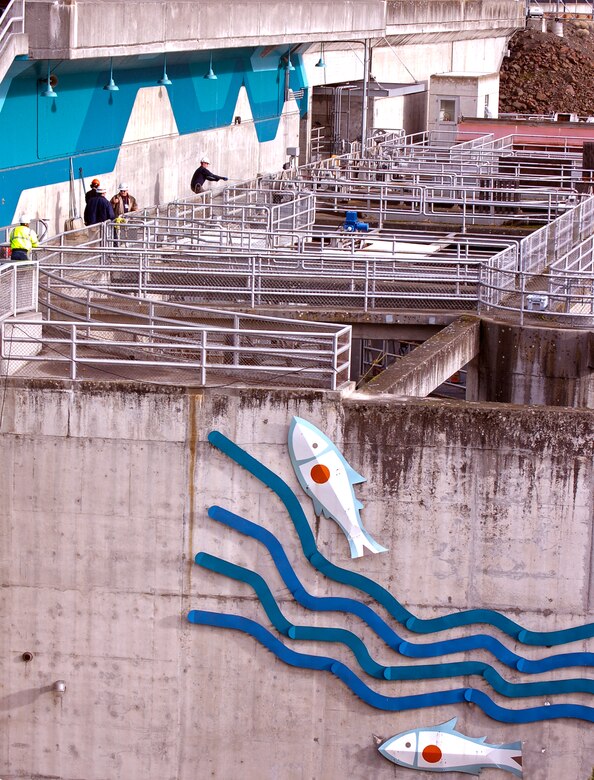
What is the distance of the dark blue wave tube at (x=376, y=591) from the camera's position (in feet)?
54.0

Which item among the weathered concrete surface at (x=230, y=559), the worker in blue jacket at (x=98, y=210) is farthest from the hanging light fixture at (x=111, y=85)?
the weathered concrete surface at (x=230, y=559)

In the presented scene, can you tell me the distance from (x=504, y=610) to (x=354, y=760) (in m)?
2.33

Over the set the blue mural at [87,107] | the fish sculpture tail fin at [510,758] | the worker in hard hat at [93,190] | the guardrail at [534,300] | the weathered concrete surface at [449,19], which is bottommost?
the fish sculpture tail fin at [510,758]

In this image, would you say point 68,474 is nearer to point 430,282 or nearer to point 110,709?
point 110,709

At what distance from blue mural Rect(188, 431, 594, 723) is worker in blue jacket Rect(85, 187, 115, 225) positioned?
11.8 m

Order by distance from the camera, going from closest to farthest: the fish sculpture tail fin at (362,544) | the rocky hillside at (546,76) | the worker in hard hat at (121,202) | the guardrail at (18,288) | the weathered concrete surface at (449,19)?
the fish sculpture tail fin at (362,544) < the guardrail at (18,288) < the worker in hard hat at (121,202) < the weathered concrete surface at (449,19) < the rocky hillside at (546,76)

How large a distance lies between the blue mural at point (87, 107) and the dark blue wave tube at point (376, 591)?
11.0 metres

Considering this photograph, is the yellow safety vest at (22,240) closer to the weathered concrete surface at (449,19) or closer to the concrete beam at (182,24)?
the concrete beam at (182,24)

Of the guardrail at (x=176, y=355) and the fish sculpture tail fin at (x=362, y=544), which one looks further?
the guardrail at (x=176, y=355)

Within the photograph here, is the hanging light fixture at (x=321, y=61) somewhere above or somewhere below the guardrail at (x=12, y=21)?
above

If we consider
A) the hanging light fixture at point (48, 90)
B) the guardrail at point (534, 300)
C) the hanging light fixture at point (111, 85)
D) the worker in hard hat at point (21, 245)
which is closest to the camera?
the guardrail at point (534, 300)

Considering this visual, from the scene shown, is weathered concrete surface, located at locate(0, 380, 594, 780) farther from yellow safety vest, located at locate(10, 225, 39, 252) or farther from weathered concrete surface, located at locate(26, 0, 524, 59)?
weathered concrete surface, located at locate(26, 0, 524, 59)

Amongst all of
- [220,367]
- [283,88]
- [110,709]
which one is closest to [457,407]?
[220,367]

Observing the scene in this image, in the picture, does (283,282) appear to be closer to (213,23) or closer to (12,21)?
(12,21)
